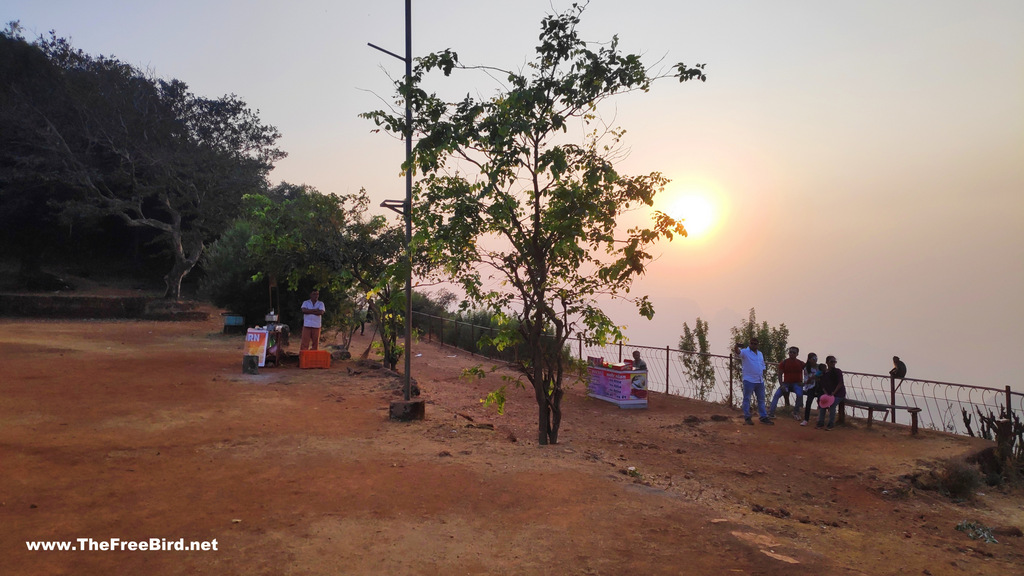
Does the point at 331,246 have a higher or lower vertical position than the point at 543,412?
higher

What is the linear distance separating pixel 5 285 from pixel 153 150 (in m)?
10.3

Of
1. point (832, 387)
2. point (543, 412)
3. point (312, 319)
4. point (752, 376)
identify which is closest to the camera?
point (543, 412)

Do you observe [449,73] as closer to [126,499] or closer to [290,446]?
[290,446]

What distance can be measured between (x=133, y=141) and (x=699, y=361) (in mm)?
29142

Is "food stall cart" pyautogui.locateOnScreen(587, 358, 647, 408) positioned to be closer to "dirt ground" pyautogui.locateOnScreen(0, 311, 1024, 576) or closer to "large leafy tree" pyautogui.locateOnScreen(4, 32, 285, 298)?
"dirt ground" pyautogui.locateOnScreen(0, 311, 1024, 576)

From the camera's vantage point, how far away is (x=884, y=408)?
12148mm

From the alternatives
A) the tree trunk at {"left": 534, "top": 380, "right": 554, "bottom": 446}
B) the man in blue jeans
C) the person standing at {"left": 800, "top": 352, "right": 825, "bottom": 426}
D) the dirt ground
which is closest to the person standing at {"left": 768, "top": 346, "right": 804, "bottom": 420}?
the person standing at {"left": 800, "top": 352, "right": 825, "bottom": 426}

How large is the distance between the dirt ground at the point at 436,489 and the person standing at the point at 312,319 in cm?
291

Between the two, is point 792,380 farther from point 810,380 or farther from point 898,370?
point 898,370

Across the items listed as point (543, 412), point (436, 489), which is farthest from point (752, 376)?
point (436, 489)

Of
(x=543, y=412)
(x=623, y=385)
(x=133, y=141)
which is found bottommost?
(x=543, y=412)

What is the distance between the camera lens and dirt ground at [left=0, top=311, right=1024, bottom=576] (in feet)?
15.3

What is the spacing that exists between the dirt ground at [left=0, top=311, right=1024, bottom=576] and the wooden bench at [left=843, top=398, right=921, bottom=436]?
12.9 inches

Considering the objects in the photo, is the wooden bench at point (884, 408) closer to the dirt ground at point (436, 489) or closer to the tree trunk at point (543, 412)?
the dirt ground at point (436, 489)
